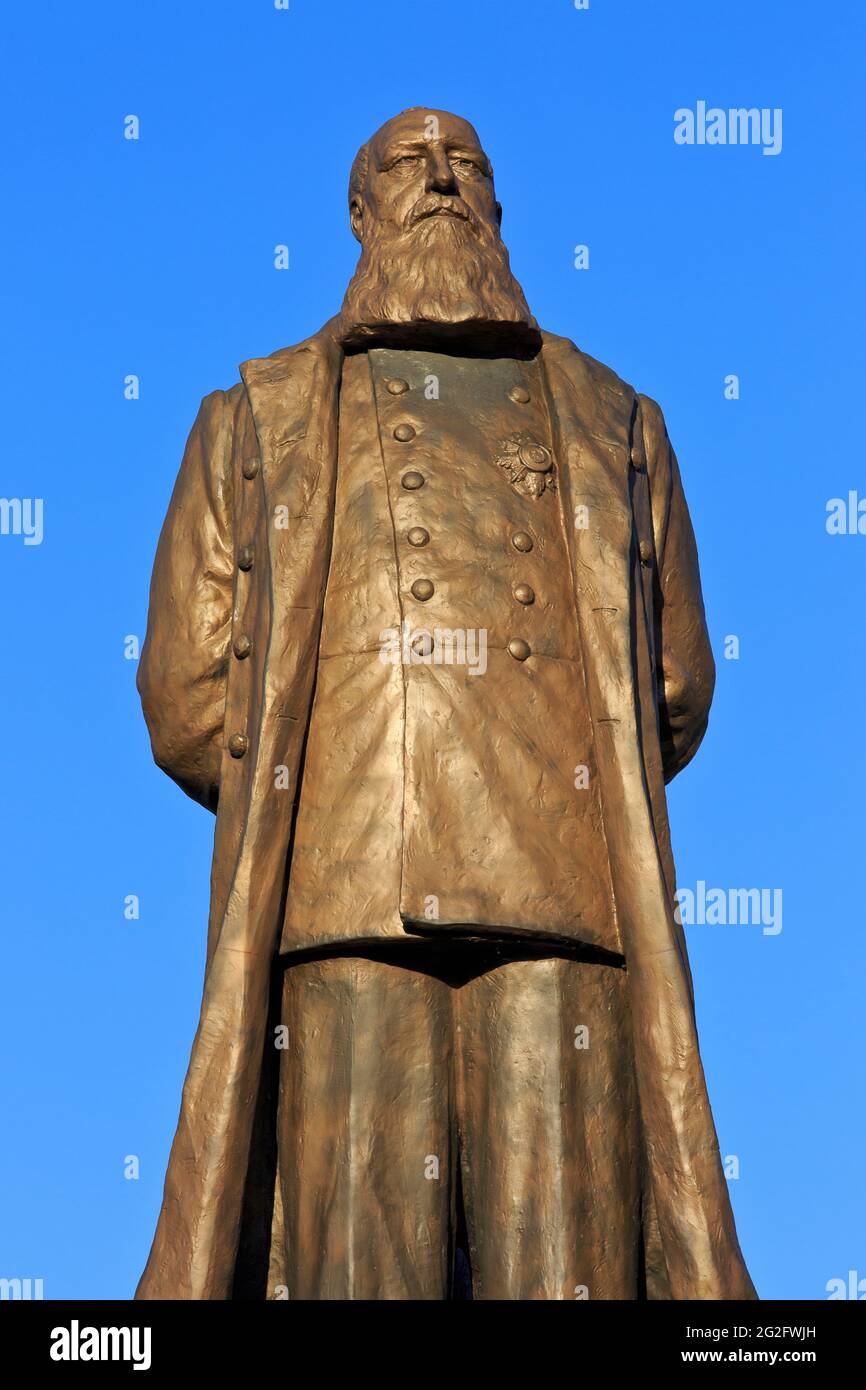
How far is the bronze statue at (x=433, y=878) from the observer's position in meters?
10.8

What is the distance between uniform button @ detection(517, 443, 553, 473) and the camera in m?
11.5

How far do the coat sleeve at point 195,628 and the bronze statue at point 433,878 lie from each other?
0.5 inches

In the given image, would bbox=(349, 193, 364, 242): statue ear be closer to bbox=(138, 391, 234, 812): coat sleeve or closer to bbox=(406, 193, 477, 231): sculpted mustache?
bbox=(406, 193, 477, 231): sculpted mustache

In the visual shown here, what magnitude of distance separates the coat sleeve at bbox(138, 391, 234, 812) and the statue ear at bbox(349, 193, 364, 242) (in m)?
0.82

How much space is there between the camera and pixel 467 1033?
11039 millimetres

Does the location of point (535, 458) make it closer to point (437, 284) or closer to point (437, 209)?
point (437, 284)

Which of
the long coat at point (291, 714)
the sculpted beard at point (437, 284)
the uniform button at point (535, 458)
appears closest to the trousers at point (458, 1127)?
the long coat at point (291, 714)

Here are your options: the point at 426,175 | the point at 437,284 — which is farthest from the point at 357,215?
the point at 437,284

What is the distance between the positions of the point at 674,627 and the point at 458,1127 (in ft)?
6.60

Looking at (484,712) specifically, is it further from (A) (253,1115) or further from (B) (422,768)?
(A) (253,1115)

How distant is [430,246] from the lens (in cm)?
1177

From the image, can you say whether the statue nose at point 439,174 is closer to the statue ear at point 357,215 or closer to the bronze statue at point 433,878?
the statue ear at point 357,215

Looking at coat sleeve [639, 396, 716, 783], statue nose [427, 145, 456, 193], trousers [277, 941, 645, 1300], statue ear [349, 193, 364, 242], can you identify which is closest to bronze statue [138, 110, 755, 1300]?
trousers [277, 941, 645, 1300]
